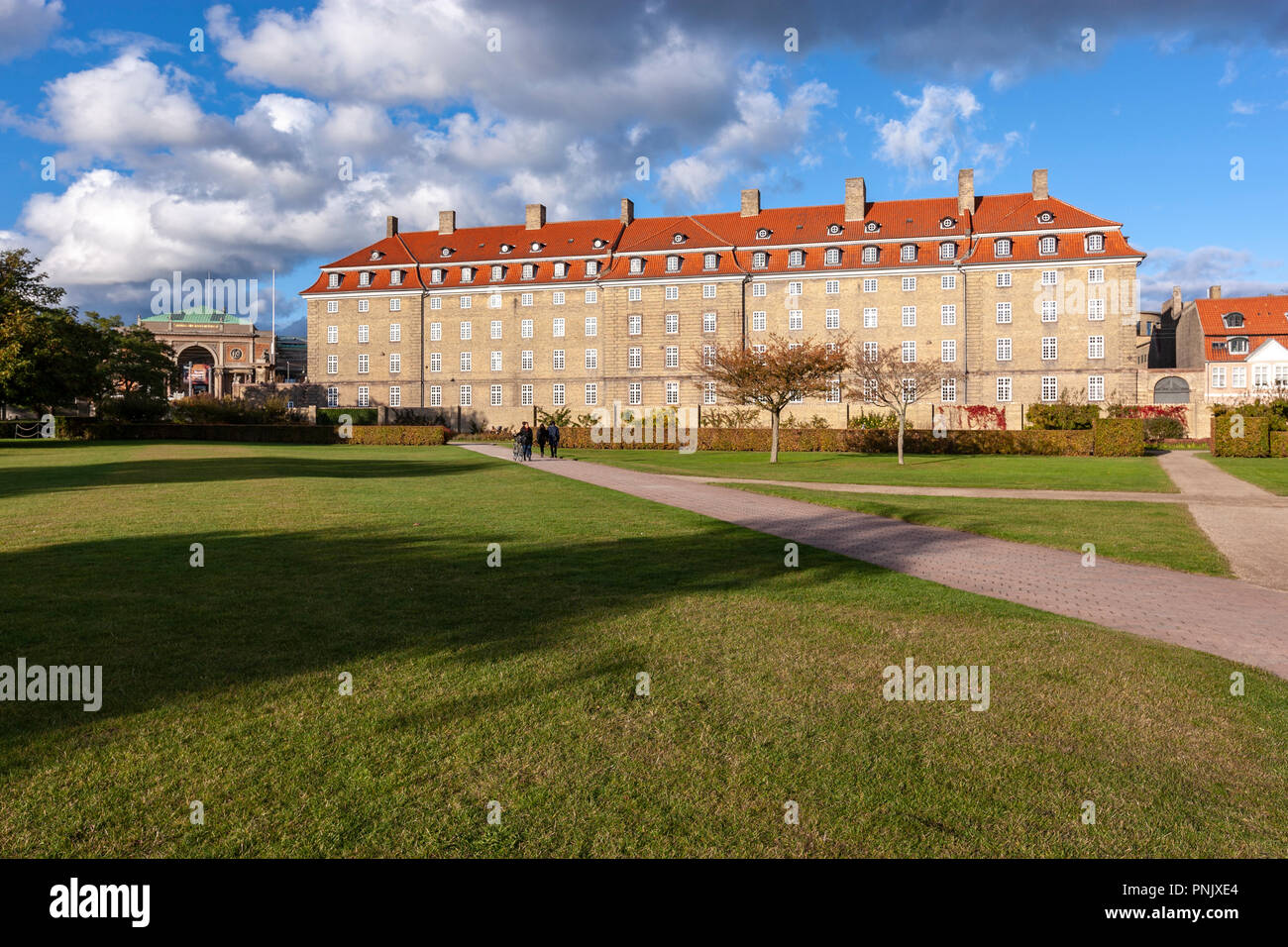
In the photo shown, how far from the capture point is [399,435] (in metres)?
65.2

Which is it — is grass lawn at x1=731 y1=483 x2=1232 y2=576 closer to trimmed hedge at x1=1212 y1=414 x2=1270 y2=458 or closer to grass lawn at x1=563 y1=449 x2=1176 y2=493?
grass lawn at x1=563 y1=449 x2=1176 y2=493

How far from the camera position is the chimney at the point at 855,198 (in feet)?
230

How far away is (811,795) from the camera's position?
411 cm

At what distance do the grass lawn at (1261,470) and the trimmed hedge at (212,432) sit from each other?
58196 millimetres

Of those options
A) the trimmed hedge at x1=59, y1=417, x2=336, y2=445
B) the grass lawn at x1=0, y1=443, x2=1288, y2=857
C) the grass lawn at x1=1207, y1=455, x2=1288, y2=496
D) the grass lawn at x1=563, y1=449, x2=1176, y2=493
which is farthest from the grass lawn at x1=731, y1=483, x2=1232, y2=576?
the trimmed hedge at x1=59, y1=417, x2=336, y2=445

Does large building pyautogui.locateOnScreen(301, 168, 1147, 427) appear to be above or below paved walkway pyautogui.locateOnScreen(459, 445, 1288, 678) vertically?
above

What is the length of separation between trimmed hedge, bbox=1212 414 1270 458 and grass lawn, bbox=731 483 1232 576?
27329mm

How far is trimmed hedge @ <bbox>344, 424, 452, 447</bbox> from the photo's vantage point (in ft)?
Result: 213

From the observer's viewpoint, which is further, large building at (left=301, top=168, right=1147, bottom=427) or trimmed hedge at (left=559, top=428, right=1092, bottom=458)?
large building at (left=301, top=168, right=1147, bottom=427)

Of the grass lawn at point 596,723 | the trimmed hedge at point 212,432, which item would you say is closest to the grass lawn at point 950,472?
the grass lawn at point 596,723

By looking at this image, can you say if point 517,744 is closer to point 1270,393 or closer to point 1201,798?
point 1201,798

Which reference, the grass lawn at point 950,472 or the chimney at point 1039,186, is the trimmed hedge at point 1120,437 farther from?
the chimney at point 1039,186

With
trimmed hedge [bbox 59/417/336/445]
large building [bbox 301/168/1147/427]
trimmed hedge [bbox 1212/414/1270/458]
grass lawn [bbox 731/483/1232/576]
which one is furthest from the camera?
trimmed hedge [bbox 59/417/336/445]
